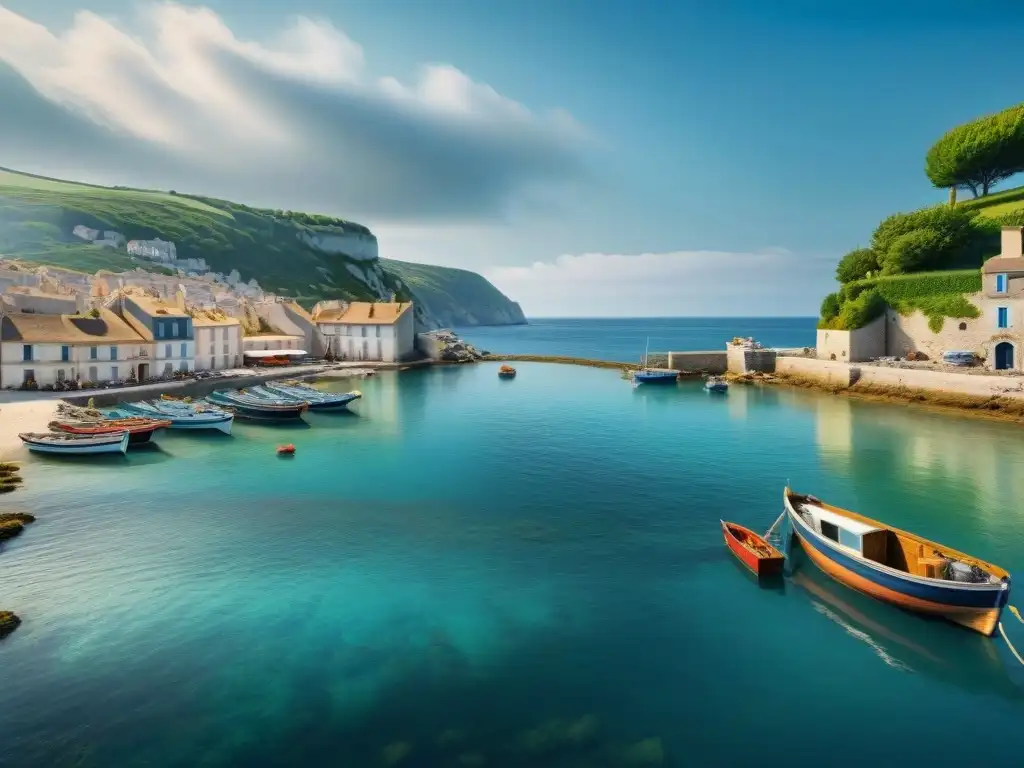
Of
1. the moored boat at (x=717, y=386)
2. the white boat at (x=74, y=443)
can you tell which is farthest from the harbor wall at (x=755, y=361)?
the white boat at (x=74, y=443)

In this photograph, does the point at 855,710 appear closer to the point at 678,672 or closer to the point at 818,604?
the point at 678,672

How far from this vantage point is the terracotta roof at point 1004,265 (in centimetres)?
5544

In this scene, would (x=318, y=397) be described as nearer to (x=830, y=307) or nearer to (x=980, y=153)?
(x=830, y=307)

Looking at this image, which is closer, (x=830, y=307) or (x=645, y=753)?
(x=645, y=753)

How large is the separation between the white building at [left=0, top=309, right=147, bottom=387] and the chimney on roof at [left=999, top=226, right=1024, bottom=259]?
8595cm

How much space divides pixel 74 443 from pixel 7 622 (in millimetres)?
24193

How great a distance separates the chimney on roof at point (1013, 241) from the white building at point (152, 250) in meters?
177

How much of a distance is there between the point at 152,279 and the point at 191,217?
344 feet

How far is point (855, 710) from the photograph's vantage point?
1453cm

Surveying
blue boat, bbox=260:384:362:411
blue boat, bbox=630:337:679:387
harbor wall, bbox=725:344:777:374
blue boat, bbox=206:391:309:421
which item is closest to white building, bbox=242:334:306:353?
blue boat, bbox=260:384:362:411

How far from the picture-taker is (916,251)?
6738cm

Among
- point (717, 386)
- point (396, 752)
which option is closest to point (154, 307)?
point (717, 386)

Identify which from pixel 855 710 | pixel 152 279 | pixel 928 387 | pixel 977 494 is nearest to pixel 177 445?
pixel 855 710

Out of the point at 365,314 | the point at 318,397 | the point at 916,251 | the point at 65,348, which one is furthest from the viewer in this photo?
the point at 365,314
